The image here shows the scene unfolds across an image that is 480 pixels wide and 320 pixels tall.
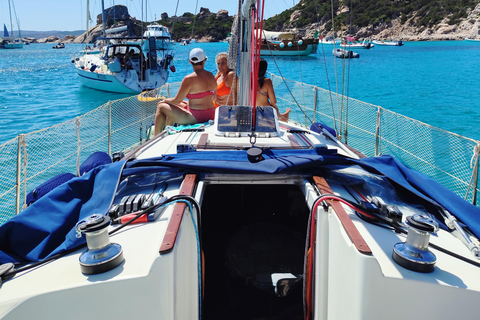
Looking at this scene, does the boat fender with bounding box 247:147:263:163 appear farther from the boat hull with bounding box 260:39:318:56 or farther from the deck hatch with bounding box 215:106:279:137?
the boat hull with bounding box 260:39:318:56

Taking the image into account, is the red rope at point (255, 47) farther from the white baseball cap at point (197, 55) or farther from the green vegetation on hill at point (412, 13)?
the green vegetation on hill at point (412, 13)

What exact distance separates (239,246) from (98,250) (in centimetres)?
218

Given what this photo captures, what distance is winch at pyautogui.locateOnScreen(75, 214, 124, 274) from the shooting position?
1600 mm

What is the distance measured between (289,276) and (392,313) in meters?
1.55

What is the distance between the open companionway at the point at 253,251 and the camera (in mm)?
2987

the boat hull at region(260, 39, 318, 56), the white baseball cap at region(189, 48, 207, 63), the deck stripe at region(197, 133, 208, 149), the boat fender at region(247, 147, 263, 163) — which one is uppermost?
the boat hull at region(260, 39, 318, 56)

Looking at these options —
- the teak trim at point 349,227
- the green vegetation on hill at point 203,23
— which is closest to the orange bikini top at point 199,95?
the teak trim at point 349,227

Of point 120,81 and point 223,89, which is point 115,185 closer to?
point 223,89

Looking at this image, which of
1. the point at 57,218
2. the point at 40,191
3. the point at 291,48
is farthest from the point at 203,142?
the point at 291,48

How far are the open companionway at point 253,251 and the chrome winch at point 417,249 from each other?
1.33 m

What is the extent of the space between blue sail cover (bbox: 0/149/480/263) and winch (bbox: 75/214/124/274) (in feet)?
1.13

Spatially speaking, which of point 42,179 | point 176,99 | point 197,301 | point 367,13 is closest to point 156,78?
point 42,179

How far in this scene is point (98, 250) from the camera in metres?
1.67

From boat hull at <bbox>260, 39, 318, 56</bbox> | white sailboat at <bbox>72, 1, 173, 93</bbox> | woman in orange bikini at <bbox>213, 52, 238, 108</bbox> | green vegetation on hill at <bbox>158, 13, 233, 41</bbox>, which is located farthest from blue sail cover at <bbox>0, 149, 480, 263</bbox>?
boat hull at <bbox>260, 39, 318, 56</bbox>
